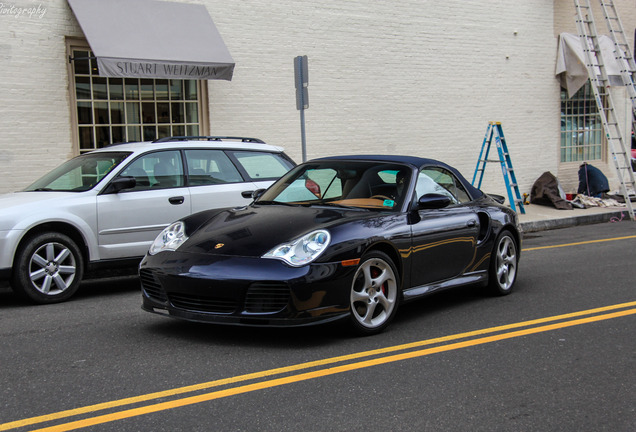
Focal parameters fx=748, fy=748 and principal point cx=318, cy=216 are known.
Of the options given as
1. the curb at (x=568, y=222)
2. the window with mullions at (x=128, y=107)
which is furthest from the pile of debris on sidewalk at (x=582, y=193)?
the window with mullions at (x=128, y=107)

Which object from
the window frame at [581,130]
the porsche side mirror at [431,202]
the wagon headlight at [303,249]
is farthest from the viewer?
the window frame at [581,130]

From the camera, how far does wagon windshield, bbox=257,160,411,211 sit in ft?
21.2

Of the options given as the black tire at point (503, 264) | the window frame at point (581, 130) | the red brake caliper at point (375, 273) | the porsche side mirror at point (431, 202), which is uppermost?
the window frame at point (581, 130)

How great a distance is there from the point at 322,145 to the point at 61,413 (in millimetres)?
11156

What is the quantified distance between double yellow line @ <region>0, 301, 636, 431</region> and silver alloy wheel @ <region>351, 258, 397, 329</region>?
1.16ft

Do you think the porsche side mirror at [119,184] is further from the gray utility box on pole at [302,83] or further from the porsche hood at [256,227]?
the gray utility box on pole at [302,83]

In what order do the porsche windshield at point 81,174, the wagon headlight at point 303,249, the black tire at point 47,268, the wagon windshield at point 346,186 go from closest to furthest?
the wagon headlight at point 303,249 → the wagon windshield at point 346,186 → the black tire at point 47,268 → the porsche windshield at point 81,174

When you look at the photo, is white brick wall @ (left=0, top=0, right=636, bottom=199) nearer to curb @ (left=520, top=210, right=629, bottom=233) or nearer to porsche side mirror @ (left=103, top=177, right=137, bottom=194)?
curb @ (left=520, top=210, right=629, bottom=233)

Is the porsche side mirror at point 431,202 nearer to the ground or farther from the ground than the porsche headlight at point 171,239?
farther from the ground

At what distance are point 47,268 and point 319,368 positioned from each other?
11.8ft

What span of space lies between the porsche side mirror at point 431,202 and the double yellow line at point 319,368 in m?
1.11

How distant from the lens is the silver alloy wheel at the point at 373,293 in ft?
18.5

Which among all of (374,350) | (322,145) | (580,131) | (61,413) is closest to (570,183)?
(580,131)

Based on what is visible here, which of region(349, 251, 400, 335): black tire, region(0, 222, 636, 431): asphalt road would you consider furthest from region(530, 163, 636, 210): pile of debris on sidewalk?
region(349, 251, 400, 335): black tire
